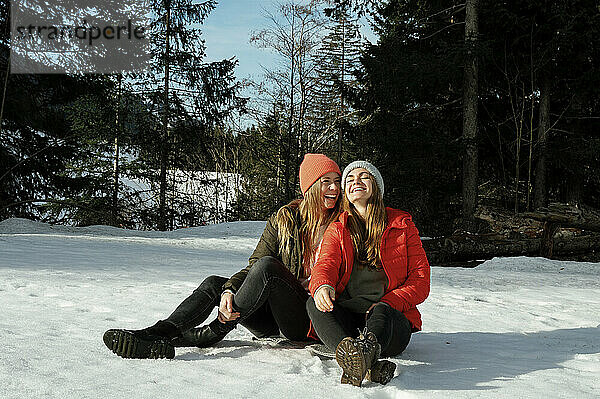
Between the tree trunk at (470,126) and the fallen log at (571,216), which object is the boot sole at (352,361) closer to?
the fallen log at (571,216)

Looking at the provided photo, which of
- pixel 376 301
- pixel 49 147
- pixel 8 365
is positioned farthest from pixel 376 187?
pixel 49 147

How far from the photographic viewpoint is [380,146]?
14617 mm

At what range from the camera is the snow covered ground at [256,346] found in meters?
2.32

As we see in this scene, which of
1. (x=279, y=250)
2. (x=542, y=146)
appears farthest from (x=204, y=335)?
(x=542, y=146)

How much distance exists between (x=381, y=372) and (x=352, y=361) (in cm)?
17

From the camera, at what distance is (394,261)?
278 cm

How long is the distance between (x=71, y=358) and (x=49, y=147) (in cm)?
1444

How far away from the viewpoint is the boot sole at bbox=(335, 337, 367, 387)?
2.26 m

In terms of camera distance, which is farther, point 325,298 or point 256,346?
point 256,346

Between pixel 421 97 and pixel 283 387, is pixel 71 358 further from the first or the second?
pixel 421 97

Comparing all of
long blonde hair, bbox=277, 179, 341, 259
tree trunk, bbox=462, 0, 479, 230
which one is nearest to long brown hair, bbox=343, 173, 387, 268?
long blonde hair, bbox=277, 179, 341, 259

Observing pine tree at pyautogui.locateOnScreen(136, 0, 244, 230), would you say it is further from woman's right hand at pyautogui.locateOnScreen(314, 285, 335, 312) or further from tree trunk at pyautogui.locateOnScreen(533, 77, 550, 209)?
woman's right hand at pyautogui.locateOnScreen(314, 285, 335, 312)

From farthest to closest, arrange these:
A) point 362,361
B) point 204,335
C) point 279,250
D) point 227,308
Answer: point 279,250, point 204,335, point 227,308, point 362,361

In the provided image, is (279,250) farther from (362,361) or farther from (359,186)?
(362,361)
